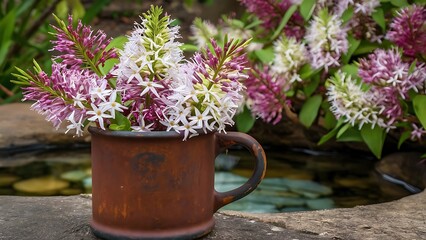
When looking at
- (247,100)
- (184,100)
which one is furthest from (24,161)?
(184,100)

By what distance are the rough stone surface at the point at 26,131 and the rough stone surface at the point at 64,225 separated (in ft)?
3.53

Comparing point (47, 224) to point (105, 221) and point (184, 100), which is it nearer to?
point (105, 221)

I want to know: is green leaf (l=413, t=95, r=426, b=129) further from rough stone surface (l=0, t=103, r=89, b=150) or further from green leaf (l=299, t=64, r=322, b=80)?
rough stone surface (l=0, t=103, r=89, b=150)

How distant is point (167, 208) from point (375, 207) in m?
0.72

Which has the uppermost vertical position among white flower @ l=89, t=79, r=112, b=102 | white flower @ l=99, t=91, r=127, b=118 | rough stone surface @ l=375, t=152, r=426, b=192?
white flower @ l=89, t=79, r=112, b=102

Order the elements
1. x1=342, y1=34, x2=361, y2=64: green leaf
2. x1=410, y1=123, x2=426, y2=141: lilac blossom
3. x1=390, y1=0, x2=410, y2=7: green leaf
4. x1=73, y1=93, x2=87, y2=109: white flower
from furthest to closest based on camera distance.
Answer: x1=342, y1=34, x2=361, y2=64: green leaf, x1=390, y1=0, x2=410, y2=7: green leaf, x1=410, y1=123, x2=426, y2=141: lilac blossom, x1=73, y1=93, x2=87, y2=109: white flower

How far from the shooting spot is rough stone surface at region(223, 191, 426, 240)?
181cm

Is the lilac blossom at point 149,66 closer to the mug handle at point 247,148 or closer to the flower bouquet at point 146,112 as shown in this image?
the flower bouquet at point 146,112

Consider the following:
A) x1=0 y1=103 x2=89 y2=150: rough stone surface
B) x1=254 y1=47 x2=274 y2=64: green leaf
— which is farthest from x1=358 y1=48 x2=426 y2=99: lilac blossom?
x1=0 y1=103 x2=89 y2=150: rough stone surface

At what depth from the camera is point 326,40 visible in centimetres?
282

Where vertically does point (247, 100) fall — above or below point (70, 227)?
above

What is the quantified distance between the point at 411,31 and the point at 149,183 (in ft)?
4.07

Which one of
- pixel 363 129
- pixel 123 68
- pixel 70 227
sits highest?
pixel 123 68

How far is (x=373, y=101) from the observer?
2.60m
